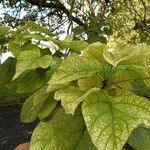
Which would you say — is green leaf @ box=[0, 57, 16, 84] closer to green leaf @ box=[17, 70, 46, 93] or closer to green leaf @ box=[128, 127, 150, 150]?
green leaf @ box=[17, 70, 46, 93]

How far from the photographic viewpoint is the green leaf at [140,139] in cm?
94

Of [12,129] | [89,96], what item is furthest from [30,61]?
[12,129]

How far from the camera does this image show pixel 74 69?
0.83m

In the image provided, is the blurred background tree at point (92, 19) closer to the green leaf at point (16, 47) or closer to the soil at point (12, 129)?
the green leaf at point (16, 47)

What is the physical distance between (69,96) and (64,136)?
104mm

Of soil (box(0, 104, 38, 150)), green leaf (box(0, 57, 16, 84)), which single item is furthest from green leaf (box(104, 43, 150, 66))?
soil (box(0, 104, 38, 150))

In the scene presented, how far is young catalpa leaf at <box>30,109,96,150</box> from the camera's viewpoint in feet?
2.80

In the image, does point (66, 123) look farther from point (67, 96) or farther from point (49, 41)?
point (49, 41)

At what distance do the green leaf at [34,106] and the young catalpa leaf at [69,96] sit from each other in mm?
100

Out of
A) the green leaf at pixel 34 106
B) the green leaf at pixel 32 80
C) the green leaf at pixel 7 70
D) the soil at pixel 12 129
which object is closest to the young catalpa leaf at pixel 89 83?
the green leaf at pixel 34 106

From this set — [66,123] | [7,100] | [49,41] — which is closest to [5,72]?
[49,41]

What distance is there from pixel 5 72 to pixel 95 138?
1.94ft

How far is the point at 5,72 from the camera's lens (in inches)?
48.1

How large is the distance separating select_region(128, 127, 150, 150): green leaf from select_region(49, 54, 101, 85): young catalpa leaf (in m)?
0.23
